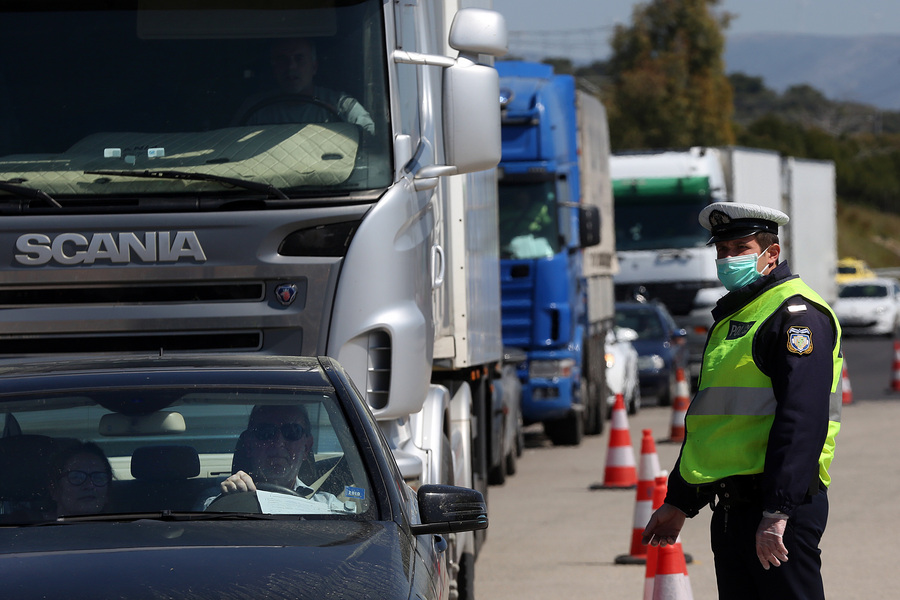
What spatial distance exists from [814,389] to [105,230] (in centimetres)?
312

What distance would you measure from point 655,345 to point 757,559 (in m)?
17.8

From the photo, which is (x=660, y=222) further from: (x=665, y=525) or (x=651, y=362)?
(x=665, y=525)

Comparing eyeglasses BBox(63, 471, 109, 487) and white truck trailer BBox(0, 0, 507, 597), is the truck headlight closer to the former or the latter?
white truck trailer BBox(0, 0, 507, 597)

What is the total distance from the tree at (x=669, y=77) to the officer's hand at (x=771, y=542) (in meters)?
54.9

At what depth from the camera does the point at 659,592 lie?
20.8 ft

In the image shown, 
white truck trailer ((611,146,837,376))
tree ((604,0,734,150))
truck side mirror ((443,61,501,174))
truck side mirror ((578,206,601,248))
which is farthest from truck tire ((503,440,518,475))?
tree ((604,0,734,150))

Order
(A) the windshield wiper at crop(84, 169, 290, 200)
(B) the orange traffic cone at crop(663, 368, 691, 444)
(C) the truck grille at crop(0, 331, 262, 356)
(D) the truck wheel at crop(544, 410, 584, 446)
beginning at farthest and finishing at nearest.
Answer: (D) the truck wheel at crop(544, 410, 584, 446) → (B) the orange traffic cone at crop(663, 368, 691, 444) → (C) the truck grille at crop(0, 331, 262, 356) → (A) the windshield wiper at crop(84, 169, 290, 200)

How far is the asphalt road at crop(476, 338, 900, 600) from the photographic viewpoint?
895cm

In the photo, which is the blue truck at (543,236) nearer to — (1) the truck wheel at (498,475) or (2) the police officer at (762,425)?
(1) the truck wheel at (498,475)

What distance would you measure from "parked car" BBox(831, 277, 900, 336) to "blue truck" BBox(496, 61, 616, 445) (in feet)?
82.9

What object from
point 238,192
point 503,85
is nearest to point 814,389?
point 238,192

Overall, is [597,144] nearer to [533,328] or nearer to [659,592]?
[533,328]

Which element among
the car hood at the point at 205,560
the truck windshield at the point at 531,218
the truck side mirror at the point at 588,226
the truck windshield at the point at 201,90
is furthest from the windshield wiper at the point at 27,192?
the truck side mirror at the point at 588,226

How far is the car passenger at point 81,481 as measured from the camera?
4.53m
